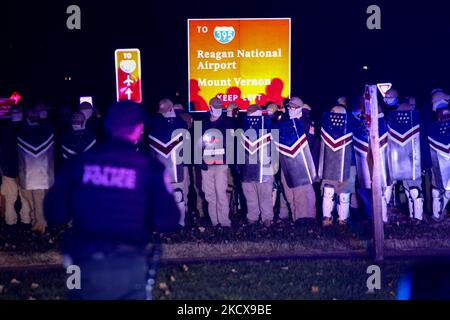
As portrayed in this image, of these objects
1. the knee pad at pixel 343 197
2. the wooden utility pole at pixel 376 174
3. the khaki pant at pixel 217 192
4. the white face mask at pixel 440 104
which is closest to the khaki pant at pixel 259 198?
the khaki pant at pixel 217 192

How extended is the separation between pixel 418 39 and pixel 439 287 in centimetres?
1288

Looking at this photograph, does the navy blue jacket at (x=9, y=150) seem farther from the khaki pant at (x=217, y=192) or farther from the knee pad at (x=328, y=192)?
the knee pad at (x=328, y=192)

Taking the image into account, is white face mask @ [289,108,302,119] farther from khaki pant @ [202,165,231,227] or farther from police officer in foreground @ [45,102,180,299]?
police officer in foreground @ [45,102,180,299]

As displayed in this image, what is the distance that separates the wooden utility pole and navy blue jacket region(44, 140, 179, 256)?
4479mm

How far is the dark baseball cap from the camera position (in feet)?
15.8

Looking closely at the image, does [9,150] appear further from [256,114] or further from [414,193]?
[414,193]

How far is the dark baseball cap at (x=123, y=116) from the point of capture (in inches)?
189

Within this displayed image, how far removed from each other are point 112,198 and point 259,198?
648 centimetres

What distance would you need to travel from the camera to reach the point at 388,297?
7773mm

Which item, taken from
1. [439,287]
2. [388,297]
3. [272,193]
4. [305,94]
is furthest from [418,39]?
[439,287]

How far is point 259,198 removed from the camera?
434 inches

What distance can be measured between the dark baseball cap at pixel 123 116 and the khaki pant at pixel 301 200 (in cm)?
637

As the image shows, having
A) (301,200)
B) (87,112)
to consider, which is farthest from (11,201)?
(301,200)
